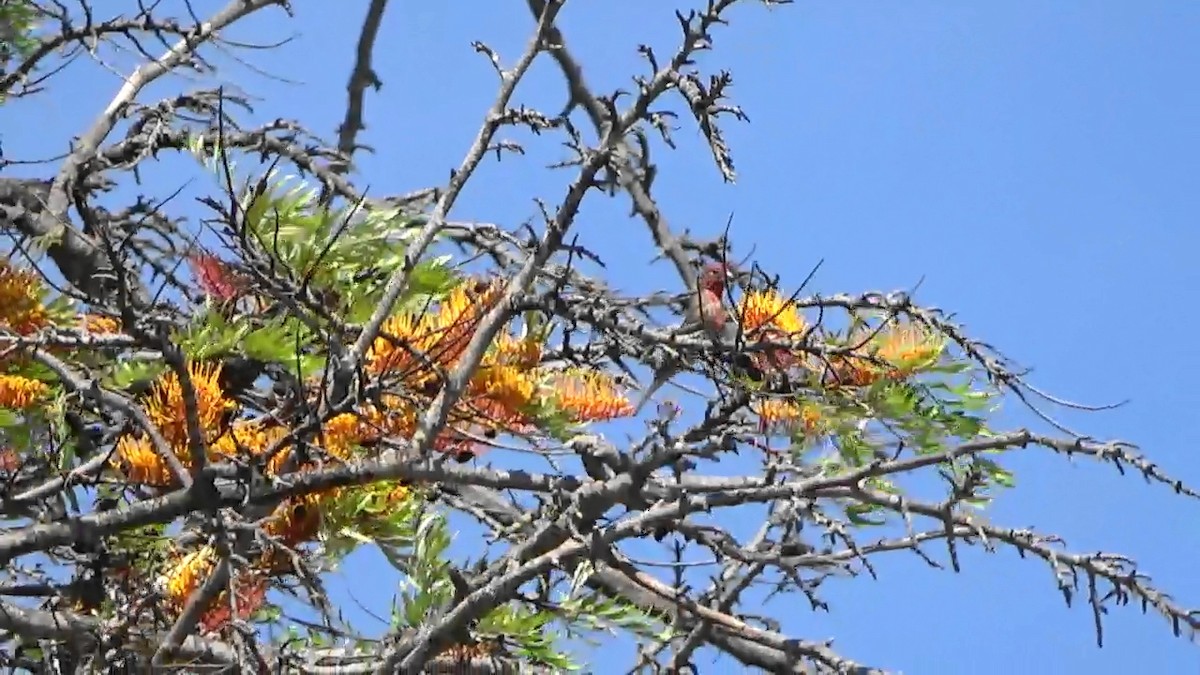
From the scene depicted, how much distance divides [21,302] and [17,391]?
0.40 feet

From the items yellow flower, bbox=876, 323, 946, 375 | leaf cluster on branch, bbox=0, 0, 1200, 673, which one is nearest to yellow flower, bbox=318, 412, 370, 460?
leaf cluster on branch, bbox=0, 0, 1200, 673

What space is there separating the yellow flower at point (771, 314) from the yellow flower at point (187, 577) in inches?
26.7

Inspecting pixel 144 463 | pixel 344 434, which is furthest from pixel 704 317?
pixel 144 463

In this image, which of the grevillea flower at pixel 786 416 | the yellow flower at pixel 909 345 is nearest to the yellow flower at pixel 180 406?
the grevillea flower at pixel 786 416

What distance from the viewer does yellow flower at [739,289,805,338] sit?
1.70 metres

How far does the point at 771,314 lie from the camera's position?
1718 millimetres

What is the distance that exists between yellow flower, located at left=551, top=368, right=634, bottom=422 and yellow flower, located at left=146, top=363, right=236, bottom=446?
0.39 metres

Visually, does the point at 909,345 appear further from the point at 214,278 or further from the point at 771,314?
the point at 214,278

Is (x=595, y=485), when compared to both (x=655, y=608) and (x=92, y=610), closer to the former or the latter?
(x=655, y=608)

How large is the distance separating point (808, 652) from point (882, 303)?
1.78ft

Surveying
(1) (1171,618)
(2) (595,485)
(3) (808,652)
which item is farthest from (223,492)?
(1) (1171,618)

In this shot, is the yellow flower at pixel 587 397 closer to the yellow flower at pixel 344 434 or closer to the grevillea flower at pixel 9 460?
the yellow flower at pixel 344 434

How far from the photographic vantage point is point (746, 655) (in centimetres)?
192

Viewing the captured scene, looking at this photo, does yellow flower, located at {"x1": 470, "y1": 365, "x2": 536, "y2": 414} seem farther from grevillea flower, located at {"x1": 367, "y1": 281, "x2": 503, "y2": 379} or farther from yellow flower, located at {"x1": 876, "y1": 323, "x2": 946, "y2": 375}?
yellow flower, located at {"x1": 876, "y1": 323, "x2": 946, "y2": 375}
